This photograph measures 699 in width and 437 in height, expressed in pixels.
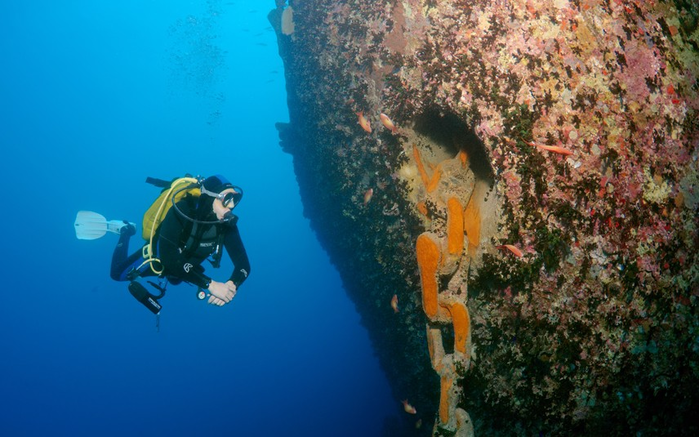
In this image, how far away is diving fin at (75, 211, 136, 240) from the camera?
7.37m

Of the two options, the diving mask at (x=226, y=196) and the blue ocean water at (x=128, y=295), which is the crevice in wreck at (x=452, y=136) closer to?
the diving mask at (x=226, y=196)

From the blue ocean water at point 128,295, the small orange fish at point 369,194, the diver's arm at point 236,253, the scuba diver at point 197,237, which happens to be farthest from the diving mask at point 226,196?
the blue ocean water at point 128,295

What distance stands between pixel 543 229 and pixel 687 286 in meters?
1.08

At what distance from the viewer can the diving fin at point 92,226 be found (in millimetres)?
7367

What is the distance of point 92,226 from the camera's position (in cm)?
746

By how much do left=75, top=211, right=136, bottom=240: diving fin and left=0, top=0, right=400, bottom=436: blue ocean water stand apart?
80.1 feet

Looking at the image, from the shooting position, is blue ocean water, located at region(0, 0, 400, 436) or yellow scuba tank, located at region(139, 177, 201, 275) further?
blue ocean water, located at region(0, 0, 400, 436)

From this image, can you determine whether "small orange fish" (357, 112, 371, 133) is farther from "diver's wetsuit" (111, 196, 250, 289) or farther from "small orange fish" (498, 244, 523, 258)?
"small orange fish" (498, 244, 523, 258)

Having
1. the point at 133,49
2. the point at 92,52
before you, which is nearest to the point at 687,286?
the point at 92,52

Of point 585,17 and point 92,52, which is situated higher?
point 585,17

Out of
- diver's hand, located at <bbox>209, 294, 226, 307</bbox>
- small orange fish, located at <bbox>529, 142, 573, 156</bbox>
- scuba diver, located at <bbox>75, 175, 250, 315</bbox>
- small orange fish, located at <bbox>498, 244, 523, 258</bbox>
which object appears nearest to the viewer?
small orange fish, located at <bbox>529, 142, 573, 156</bbox>

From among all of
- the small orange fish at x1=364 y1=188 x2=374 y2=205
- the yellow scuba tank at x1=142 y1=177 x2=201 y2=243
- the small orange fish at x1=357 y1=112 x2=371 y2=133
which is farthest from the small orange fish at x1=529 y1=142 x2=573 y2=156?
the yellow scuba tank at x1=142 y1=177 x2=201 y2=243

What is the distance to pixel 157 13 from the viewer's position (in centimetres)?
8506

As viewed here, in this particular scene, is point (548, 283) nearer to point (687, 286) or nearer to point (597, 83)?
point (687, 286)
